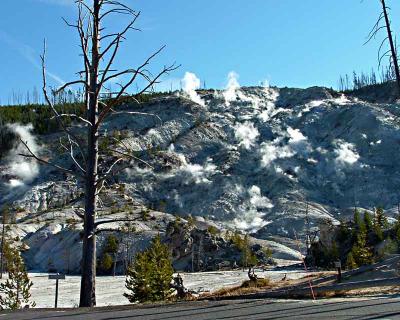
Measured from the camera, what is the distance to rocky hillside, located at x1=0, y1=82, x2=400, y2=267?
9738 centimetres

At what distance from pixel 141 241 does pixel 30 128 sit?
86354mm

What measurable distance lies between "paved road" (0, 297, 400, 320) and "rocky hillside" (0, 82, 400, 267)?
230 ft

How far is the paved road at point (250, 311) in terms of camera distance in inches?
257

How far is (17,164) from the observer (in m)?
122

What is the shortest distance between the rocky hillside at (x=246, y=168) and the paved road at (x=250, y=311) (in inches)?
2759

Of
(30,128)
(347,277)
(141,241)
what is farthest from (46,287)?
(30,128)

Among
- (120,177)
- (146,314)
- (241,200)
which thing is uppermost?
(120,177)

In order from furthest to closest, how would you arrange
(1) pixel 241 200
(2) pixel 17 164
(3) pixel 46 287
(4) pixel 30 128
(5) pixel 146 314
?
(4) pixel 30 128
(2) pixel 17 164
(1) pixel 241 200
(3) pixel 46 287
(5) pixel 146 314

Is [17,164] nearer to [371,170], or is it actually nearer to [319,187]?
[319,187]

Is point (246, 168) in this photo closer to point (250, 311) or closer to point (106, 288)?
point (106, 288)

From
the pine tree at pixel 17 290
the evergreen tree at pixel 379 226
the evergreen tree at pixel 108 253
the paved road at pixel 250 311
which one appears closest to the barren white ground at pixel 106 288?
the pine tree at pixel 17 290

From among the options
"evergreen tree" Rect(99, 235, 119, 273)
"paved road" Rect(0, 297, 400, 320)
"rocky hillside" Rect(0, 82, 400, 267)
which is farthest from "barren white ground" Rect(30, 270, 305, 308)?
"paved road" Rect(0, 297, 400, 320)

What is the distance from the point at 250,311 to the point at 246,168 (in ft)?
356

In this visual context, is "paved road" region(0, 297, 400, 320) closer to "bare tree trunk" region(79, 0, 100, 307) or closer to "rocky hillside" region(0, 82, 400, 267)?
"bare tree trunk" region(79, 0, 100, 307)
